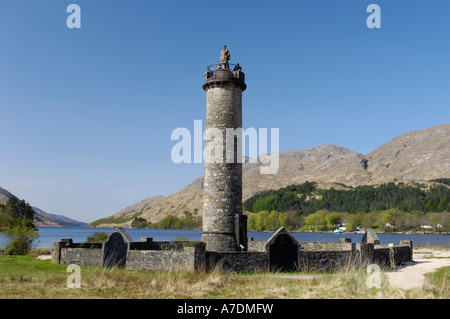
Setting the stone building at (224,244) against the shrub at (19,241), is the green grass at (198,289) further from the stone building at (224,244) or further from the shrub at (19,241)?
the shrub at (19,241)

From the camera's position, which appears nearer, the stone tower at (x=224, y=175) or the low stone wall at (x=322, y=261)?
the low stone wall at (x=322, y=261)

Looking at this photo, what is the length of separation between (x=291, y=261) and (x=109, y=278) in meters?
11.7

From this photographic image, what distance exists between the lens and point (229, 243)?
25.3 meters

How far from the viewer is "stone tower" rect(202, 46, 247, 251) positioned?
2539 cm

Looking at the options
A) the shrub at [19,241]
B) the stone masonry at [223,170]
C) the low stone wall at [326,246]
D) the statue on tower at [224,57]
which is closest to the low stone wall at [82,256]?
the stone masonry at [223,170]

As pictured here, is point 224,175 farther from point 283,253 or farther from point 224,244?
point 283,253

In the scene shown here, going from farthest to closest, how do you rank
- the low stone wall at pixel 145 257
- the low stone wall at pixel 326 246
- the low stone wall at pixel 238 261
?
1. the low stone wall at pixel 326 246
2. the low stone wall at pixel 238 261
3. the low stone wall at pixel 145 257

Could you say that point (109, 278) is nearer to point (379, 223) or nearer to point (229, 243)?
point (229, 243)

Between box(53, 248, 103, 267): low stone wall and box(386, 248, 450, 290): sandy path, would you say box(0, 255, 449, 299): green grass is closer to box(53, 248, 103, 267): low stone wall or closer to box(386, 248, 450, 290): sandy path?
box(386, 248, 450, 290): sandy path

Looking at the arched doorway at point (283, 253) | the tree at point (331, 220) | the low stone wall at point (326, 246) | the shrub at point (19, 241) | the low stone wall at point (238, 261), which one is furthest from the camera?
the tree at point (331, 220)

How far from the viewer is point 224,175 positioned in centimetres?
2570

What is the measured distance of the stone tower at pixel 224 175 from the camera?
1000 inches

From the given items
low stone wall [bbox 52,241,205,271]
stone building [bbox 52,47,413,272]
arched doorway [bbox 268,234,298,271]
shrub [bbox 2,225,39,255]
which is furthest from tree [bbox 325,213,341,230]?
arched doorway [bbox 268,234,298,271]

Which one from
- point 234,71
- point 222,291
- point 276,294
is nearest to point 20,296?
point 222,291
